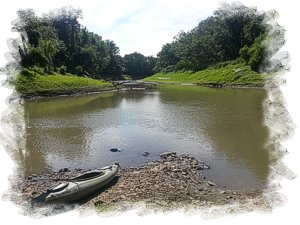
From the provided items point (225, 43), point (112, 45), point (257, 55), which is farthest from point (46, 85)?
point (112, 45)

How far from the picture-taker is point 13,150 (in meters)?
22.3

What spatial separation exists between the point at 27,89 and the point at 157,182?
45.1 metres

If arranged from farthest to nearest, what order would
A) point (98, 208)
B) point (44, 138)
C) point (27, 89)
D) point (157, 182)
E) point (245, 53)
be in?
point (245, 53) < point (27, 89) < point (44, 138) < point (157, 182) < point (98, 208)

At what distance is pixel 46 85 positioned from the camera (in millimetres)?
62344

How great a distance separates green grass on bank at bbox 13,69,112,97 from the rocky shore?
35827 mm

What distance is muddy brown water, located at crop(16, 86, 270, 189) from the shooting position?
68.4 ft

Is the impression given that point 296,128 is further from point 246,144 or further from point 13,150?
point 13,150

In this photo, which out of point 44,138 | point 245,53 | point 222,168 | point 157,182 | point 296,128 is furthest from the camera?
point 245,53

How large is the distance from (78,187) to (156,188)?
12.2 feet

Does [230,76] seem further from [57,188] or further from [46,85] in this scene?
[57,188]

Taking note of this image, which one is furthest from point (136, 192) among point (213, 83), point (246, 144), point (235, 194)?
point (213, 83)

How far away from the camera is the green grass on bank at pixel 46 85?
56375 millimetres

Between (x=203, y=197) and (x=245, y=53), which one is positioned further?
(x=245, y=53)

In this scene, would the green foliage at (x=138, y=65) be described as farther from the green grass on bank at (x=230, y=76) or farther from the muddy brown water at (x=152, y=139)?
the muddy brown water at (x=152, y=139)
